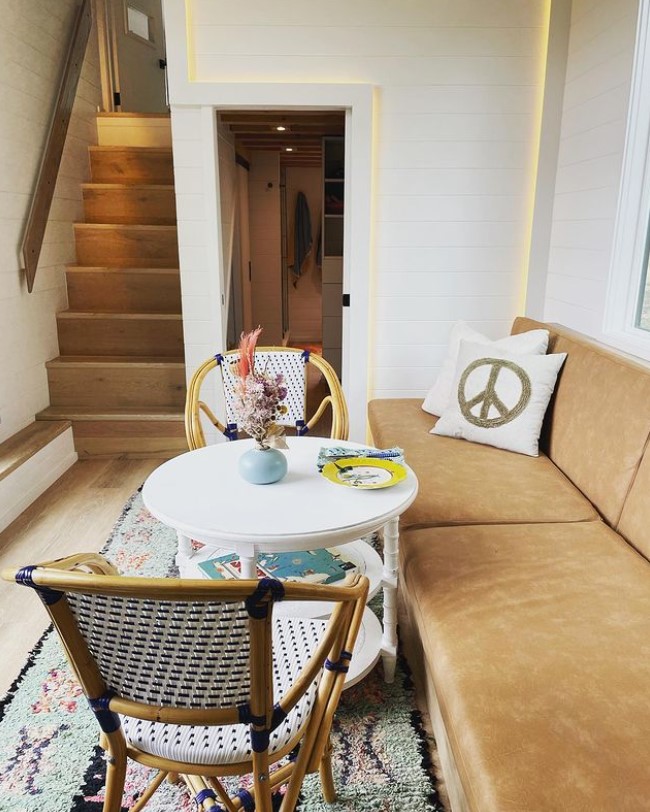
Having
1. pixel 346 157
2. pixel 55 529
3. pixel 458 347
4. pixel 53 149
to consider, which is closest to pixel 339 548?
pixel 458 347

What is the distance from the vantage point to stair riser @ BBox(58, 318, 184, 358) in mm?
4219

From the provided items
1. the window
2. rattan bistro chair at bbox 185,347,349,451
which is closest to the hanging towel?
→ the window

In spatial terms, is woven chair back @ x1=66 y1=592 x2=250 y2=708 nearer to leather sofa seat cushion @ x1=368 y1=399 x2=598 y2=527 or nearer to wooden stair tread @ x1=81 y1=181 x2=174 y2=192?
leather sofa seat cushion @ x1=368 y1=399 x2=598 y2=527

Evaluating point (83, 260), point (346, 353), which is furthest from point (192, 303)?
point (83, 260)

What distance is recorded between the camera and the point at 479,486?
2266 millimetres

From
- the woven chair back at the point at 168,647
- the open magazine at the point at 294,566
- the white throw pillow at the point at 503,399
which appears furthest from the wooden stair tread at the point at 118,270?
the woven chair back at the point at 168,647

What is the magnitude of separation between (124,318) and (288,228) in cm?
437

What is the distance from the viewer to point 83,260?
4543 mm

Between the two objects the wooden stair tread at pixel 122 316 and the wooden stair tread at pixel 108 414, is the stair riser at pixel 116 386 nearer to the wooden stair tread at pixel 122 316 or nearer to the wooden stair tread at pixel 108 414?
the wooden stair tread at pixel 108 414

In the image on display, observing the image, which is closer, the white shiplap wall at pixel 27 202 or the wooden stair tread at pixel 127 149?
the white shiplap wall at pixel 27 202

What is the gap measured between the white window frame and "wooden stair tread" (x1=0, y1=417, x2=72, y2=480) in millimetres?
2803

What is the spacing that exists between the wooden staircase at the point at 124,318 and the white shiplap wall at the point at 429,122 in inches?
56.1

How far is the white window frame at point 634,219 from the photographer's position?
8.09ft

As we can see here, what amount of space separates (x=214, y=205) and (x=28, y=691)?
8.11 feet
